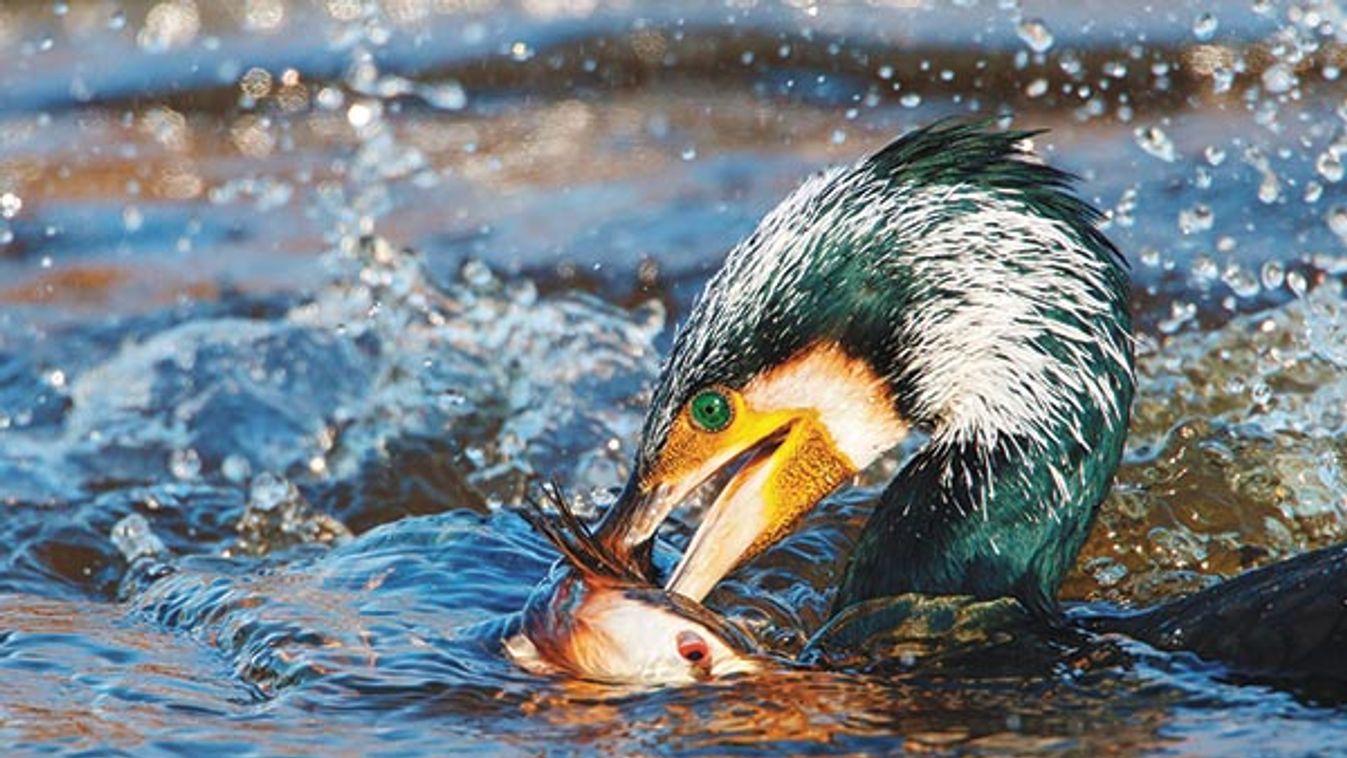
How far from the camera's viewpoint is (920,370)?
183 inches

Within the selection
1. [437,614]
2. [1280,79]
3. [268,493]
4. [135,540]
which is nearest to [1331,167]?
[1280,79]

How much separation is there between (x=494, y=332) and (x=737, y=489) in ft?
8.78

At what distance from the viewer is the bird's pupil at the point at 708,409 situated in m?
4.49

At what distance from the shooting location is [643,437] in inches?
178

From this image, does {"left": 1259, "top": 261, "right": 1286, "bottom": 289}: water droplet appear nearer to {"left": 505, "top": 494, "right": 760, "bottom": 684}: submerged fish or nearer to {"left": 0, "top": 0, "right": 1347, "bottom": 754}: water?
{"left": 0, "top": 0, "right": 1347, "bottom": 754}: water

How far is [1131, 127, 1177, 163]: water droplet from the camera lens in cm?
848

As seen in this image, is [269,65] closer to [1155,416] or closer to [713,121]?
[713,121]

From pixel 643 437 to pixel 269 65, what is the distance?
5908 mm

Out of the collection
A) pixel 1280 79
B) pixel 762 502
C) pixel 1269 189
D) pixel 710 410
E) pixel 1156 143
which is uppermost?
pixel 1280 79

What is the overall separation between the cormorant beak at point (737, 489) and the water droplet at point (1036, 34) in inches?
189

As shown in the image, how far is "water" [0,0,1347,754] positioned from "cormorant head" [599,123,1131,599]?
0.37 meters

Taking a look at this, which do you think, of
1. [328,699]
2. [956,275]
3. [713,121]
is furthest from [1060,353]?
[713,121]

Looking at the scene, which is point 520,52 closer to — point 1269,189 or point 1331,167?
point 1269,189

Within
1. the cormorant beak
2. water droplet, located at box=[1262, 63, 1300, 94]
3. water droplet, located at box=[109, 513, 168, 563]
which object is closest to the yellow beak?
the cormorant beak
